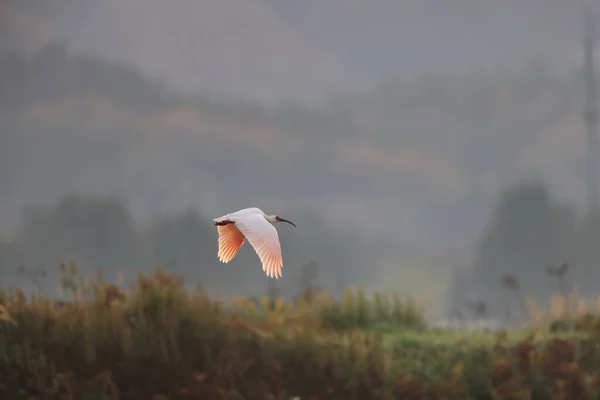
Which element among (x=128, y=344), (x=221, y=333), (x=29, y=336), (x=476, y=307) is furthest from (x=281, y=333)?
(x=476, y=307)

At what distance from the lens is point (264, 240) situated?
239 inches

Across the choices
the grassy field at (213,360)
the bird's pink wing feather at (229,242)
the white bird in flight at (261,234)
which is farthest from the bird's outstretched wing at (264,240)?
the grassy field at (213,360)

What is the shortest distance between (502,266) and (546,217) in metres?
2.86

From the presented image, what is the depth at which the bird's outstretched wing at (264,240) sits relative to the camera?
607 centimetres

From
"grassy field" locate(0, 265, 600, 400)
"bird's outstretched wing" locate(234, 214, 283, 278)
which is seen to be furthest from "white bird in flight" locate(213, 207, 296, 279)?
"grassy field" locate(0, 265, 600, 400)

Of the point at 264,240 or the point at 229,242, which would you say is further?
the point at 229,242

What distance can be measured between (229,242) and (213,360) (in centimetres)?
175

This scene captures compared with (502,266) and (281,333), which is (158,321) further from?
(502,266)

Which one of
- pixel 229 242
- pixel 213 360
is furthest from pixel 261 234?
pixel 213 360

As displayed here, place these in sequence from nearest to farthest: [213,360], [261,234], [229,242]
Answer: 1. [261,234]
2. [229,242]
3. [213,360]

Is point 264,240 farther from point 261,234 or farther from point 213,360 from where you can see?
point 213,360

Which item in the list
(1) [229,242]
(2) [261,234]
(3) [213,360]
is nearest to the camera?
(2) [261,234]

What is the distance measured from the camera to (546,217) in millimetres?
43562

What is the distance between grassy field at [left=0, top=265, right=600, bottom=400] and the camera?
815cm
